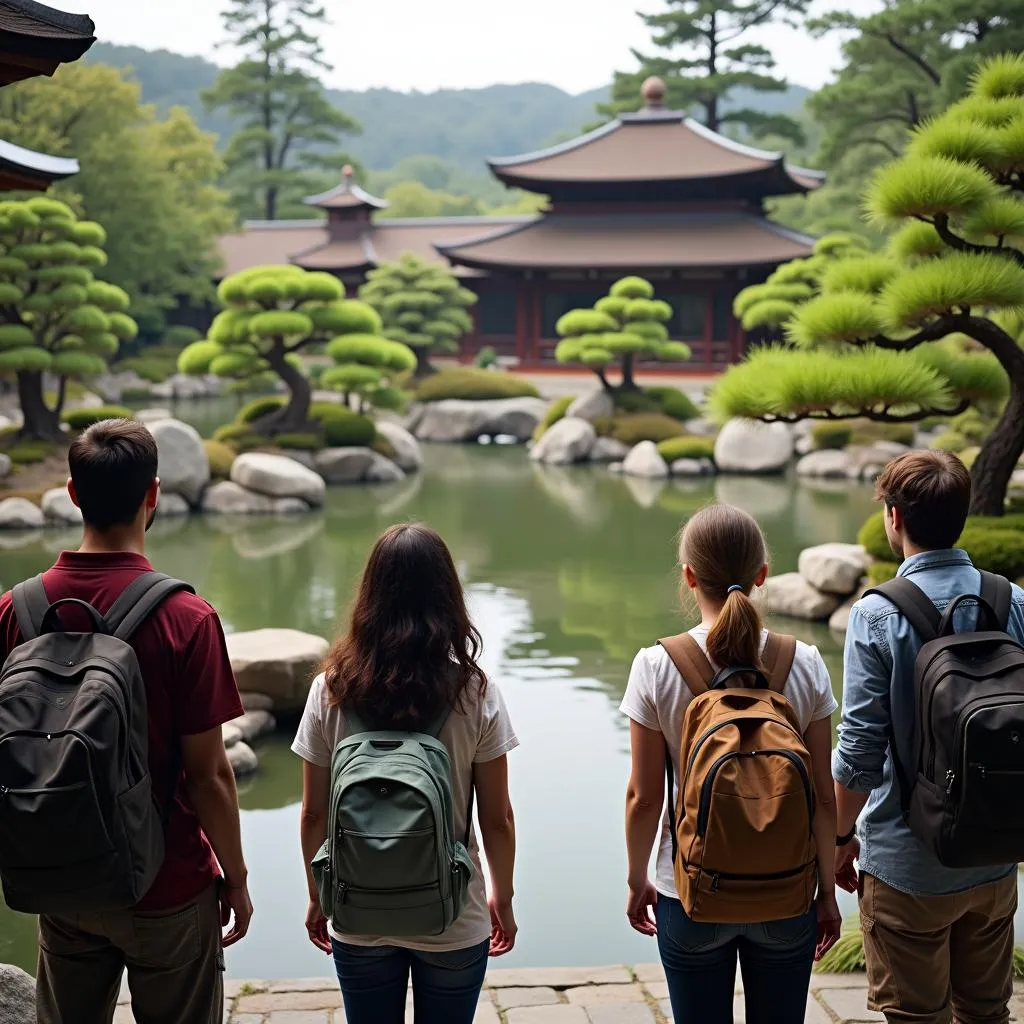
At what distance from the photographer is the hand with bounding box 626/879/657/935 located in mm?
2242

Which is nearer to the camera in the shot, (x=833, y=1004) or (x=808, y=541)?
(x=833, y=1004)

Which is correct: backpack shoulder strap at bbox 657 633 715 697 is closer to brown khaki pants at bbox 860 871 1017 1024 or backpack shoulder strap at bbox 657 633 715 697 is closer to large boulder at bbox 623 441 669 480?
brown khaki pants at bbox 860 871 1017 1024

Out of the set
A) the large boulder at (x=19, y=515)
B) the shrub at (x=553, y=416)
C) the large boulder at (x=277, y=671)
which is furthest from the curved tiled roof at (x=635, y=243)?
the large boulder at (x=277, y=671)

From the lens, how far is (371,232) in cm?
3275

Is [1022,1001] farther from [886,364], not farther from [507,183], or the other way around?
[507,183]

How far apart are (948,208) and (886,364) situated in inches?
35.8

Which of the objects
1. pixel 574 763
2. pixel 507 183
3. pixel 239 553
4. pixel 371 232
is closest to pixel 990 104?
pixel 574 763

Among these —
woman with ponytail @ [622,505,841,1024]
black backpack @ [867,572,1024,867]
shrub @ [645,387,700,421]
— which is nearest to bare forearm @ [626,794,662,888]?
woman with ponytail @ [622,505,841,1024]

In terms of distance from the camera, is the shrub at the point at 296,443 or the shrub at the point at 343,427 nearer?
the shrub at the point at 296,443

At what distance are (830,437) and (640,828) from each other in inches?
632

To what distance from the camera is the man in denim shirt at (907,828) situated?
2197 millimetres

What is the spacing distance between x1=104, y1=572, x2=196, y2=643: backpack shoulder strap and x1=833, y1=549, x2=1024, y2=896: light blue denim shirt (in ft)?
3.77

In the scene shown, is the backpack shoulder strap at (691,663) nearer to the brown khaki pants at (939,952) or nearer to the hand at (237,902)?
the brown khaki pants at (939,952)

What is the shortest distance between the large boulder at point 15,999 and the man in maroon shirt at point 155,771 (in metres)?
0.42
